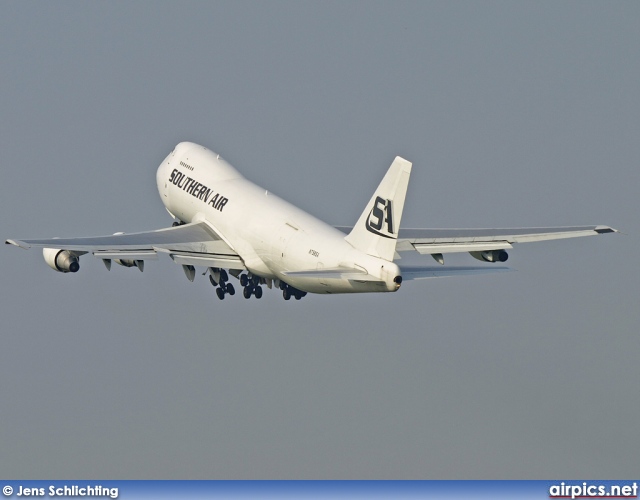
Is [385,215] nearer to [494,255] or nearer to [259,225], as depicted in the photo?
[259,225]

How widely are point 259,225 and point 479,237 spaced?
1021 cm

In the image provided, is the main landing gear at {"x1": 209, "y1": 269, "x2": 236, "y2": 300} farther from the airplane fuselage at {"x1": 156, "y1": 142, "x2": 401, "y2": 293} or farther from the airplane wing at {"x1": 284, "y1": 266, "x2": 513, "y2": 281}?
the airplane wing at {"x1": 284, "y1": 266, "x2": 513, "y2": 281}

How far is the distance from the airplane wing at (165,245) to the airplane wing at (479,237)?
27.5ft

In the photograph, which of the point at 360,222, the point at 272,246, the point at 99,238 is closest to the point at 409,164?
the point at 360,222

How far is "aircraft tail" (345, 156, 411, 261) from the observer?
80375mm

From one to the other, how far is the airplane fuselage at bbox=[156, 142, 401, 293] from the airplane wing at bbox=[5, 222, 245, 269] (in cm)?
56

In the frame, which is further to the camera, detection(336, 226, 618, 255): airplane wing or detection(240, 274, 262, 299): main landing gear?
detection(240, 274, 262, 299): main landing gear

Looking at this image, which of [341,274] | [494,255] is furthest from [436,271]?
[494,255]

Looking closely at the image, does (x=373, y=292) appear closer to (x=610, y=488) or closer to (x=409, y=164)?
(x=409, y=164)

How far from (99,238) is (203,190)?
310 inches

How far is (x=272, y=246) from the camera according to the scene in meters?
88.3

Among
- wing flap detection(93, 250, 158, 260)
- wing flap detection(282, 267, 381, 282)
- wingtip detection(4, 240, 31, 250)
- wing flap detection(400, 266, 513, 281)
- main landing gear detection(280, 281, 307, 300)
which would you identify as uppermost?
wing flap detection(93, 250, 158, 260)

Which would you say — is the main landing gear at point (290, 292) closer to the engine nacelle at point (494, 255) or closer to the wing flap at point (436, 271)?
the wing flap at point (436, 271)

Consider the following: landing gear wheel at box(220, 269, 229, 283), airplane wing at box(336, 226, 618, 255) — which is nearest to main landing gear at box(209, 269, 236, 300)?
landing gear wheel at box(220, 269, 229, 283)
